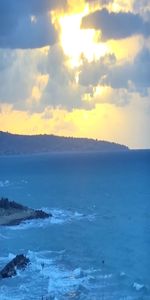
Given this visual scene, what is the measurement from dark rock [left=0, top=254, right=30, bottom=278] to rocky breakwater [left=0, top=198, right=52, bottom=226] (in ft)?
103

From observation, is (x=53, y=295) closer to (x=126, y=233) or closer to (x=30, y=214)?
(x=126, y=233)

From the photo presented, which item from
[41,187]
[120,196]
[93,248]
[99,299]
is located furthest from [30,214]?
[41,187]

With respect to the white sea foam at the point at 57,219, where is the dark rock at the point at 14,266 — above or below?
below

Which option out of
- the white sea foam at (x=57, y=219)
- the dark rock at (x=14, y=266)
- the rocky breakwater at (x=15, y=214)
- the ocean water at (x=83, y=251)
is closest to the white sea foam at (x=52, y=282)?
the ocean water at (x=83, y=251)

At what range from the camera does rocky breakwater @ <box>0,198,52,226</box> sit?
4077 inches

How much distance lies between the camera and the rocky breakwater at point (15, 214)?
340 ft

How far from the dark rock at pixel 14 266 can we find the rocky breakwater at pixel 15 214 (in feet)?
103

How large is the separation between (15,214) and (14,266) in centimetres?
4481

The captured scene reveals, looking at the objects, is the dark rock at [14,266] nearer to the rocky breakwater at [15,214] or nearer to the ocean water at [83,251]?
the ocean water at [83,251]

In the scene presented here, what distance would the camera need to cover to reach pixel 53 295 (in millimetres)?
56469

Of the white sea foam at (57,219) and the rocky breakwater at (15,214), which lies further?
the rocky breakwater at (15,214)

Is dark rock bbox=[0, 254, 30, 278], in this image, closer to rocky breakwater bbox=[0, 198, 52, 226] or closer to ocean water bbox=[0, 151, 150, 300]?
ocean water bbox=[0, 151, 150, 300]

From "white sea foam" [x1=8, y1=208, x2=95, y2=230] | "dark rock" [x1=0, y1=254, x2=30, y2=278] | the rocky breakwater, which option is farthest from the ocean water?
the rocky breakwater

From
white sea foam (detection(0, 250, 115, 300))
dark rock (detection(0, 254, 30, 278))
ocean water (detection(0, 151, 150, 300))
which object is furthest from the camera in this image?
dark rock (detection(0, 254, 30, 278))
